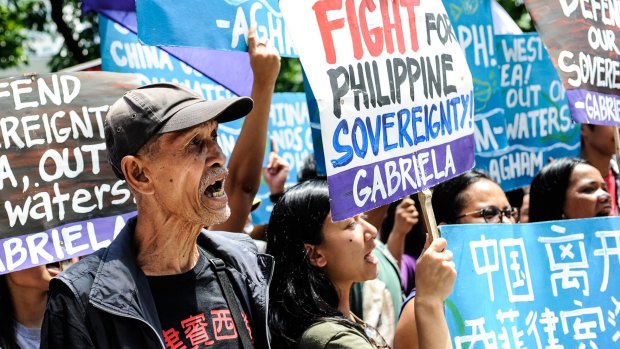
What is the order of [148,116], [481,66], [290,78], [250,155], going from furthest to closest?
[290,78], [481,66], [250,155], [148,116]

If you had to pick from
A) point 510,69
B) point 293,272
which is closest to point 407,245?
point 510,69

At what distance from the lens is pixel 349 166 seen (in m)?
2.66

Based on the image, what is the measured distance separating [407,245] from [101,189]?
2729mm

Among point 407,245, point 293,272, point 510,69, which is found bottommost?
point 407,245

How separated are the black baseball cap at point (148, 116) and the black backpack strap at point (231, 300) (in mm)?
393

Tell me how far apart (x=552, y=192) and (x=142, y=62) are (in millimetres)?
2385

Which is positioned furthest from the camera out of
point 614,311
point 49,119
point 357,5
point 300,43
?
point 614,311

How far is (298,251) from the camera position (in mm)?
3125

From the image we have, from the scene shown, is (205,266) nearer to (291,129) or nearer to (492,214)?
(492,214)

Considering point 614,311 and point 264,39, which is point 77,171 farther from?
point 614,311

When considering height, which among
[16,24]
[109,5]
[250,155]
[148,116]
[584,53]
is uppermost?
[16,24]

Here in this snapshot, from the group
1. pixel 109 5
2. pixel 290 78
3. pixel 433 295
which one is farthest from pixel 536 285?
pixel 290 78

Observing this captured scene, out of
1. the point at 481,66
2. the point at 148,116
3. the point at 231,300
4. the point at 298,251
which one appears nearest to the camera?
the point at 148,116

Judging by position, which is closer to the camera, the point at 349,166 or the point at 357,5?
→ the point at 349,166
